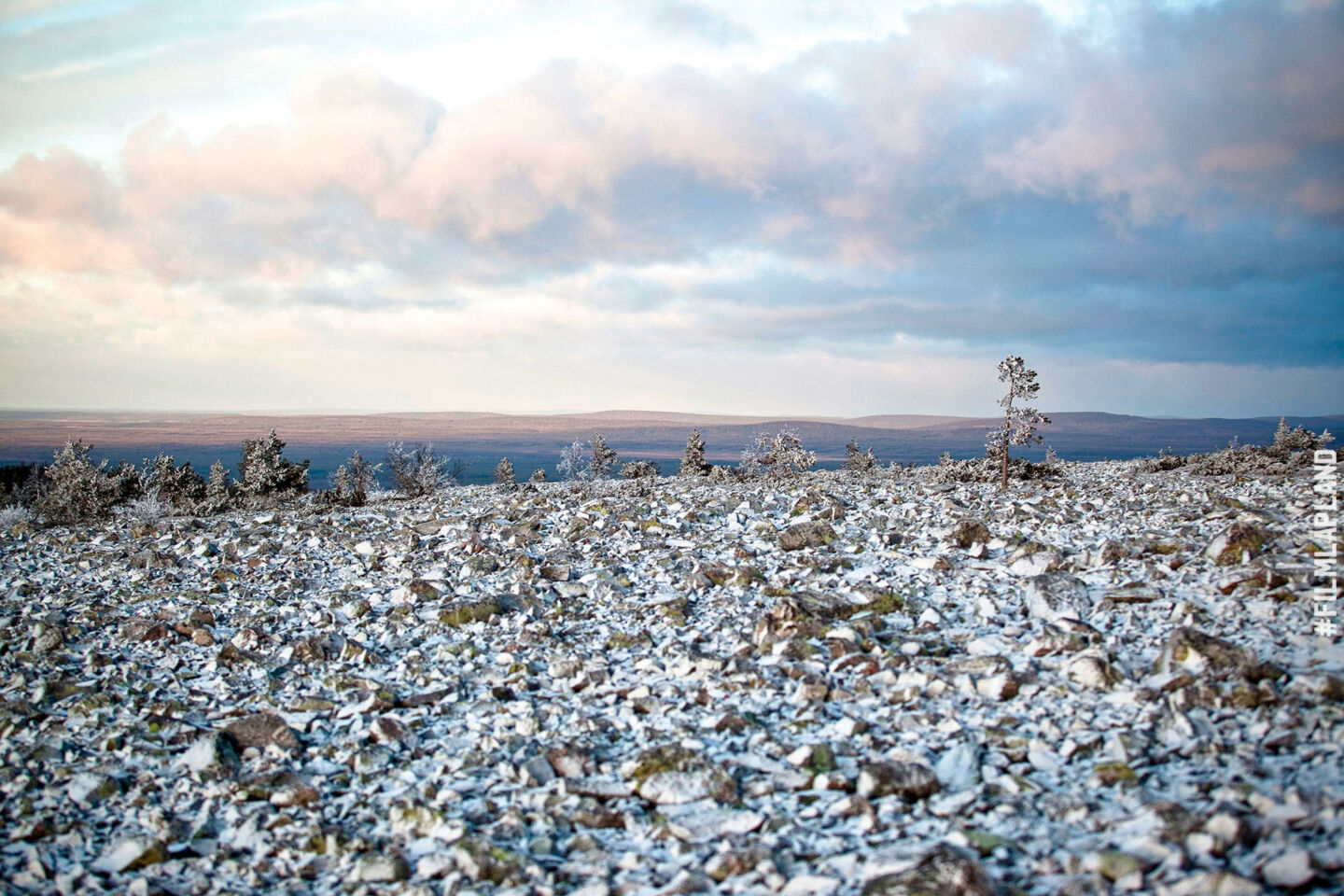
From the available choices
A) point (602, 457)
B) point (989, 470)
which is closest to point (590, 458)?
point (602, 457)

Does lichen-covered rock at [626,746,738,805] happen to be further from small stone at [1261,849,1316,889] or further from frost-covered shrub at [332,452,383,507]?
frost-covered shrub at [332,452,383,507]

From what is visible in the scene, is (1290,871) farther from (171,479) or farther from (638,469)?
(171,479)

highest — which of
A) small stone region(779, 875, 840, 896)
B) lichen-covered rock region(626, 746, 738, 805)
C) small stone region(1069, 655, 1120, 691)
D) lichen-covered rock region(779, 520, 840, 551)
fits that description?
lichen-covered rock region(779, 520, 840, 551)

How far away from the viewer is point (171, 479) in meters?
36.6

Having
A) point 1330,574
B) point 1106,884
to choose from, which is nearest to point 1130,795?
point 1106,884

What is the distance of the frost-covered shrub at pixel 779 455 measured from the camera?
120 feet

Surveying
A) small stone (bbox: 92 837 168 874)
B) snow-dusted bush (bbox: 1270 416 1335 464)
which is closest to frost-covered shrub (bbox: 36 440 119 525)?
small stone (bbox: 92 837 168 874)

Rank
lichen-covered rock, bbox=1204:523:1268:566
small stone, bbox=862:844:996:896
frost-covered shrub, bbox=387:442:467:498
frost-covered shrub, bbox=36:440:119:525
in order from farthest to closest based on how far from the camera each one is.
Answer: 1. frost-covered shrub, bbox=387:442:467:498
2. frost-covered shrub, bbox=36:440:119:525
3. lichen-covered rock, bbox=1204:523:1268:566
4. small stone, bbox=862:844:996:896

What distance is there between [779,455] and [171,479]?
29.4 metres

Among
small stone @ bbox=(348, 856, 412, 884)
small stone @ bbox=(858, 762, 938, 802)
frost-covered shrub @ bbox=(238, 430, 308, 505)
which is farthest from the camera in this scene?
frost-covered shrub @ bbox=(238, 430, 308, 505)

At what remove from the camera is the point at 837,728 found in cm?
639

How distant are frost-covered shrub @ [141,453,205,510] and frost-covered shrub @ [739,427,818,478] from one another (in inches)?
1031

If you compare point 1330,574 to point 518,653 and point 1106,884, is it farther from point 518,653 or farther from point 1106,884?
point 518,653

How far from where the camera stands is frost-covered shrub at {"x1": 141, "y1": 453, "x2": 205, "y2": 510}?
3569 cm
